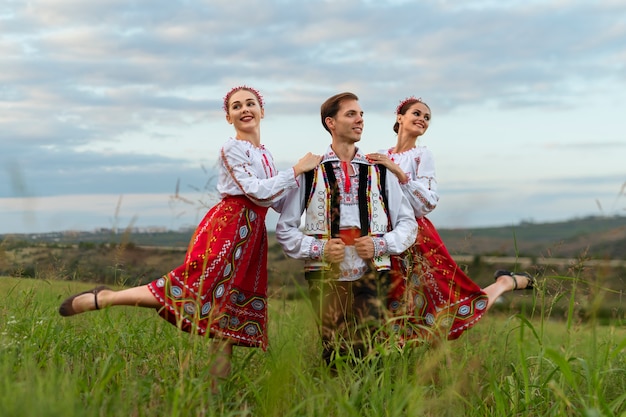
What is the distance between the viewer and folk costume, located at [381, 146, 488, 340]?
4902 mm

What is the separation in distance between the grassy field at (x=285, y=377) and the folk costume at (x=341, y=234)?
10.6 inches

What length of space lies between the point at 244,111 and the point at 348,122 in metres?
0.66

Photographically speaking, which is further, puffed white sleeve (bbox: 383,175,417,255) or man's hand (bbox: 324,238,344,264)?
puffed white sleeve (bbox: 383,175,417,255)

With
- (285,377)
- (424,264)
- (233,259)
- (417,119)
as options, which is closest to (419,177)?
(417,119)

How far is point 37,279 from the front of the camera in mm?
5961

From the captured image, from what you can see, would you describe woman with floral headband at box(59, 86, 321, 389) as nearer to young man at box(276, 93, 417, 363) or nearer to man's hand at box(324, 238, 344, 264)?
young man at box(276, 93, 417, 363)

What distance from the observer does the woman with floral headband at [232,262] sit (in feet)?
14.3

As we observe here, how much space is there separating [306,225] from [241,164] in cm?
55

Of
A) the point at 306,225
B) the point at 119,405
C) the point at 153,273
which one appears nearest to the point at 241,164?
the point at 306,225

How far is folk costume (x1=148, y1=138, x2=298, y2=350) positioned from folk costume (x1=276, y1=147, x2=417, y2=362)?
0.19 metres

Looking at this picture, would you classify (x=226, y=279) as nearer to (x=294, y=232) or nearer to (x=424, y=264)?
(x=294, y=232)

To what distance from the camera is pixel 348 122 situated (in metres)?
4.66

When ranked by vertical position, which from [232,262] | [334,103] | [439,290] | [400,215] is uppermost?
[334,103]

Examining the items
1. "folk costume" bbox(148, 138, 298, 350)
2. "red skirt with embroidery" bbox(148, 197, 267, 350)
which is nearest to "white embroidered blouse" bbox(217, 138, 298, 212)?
"folk costume" bbox(148, 138, 298, 350)
